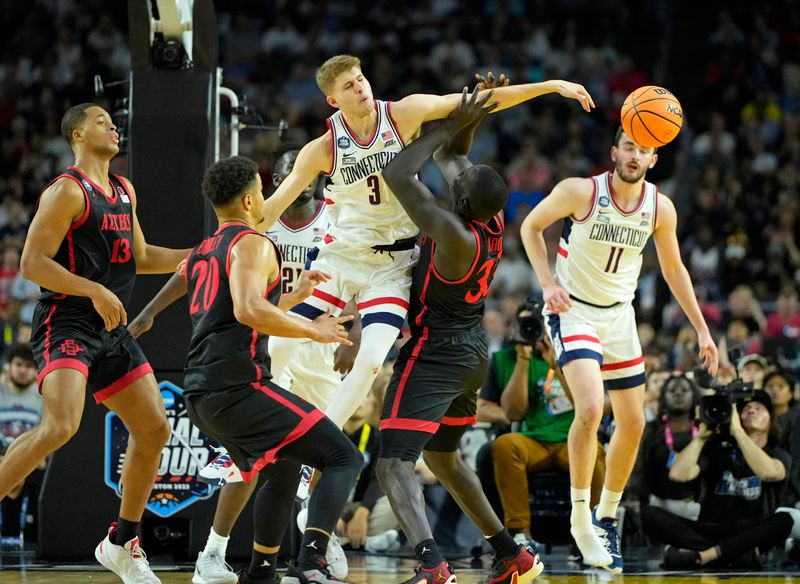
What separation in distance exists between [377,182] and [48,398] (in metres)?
2.15

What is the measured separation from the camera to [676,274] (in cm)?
770

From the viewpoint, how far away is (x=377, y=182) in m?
6.95

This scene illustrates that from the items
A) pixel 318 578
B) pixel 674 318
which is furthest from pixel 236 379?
pixel 674 318

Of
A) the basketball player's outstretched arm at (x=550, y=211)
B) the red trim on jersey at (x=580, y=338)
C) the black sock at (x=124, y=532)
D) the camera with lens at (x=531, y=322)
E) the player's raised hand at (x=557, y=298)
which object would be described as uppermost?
the basketball player's outstretched arm at (x=550, y=211)

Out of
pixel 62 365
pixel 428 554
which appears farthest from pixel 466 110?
pixel 62 365

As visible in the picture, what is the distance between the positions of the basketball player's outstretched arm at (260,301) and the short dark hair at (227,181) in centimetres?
28

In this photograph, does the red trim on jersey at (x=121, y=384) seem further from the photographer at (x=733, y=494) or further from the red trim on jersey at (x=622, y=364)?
the photographer at (x=733, y=494)

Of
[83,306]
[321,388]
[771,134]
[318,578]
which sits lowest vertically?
[318,578]

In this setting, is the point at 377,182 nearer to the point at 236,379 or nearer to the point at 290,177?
the point at 290,177


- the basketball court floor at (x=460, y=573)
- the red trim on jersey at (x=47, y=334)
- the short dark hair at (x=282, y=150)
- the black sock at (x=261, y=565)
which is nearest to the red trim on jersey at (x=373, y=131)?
the short dark hair at (x=282, y=150)

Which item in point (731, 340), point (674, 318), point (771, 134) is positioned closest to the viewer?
point (731, 340)

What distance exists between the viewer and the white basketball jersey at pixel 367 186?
692cm

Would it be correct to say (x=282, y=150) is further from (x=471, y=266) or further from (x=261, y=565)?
(x=261, y=565)

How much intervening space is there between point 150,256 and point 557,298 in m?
2.44
